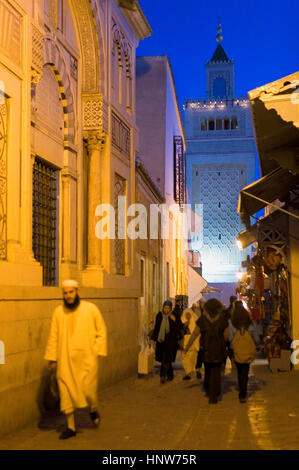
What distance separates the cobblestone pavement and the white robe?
42 centimetres

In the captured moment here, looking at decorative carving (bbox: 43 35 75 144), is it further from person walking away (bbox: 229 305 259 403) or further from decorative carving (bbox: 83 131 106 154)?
person walking away (bbox: 229 305 259 403)

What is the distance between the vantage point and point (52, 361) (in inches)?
263

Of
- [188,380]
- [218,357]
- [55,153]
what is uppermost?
[55,153]

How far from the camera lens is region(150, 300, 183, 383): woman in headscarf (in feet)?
40.4

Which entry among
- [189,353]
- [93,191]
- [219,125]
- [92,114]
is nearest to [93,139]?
[92,114]

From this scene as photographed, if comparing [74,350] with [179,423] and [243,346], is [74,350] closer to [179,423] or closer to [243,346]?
[179,423]

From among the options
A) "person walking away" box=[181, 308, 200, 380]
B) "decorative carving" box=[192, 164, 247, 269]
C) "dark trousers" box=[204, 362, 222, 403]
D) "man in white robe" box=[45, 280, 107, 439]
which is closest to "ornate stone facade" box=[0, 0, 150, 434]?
"man in white robe" box=[45, 280, 107, 439]

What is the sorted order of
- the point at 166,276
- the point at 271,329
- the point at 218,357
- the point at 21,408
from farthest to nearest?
the point at 166,276 → the point at 271,329 → the point at 218,357 → the point at 21,408

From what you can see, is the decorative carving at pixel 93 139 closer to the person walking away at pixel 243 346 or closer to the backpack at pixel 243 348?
the person walking away at pixel 243 346

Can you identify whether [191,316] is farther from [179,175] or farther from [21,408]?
[179,175]

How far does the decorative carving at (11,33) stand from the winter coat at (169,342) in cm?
578
